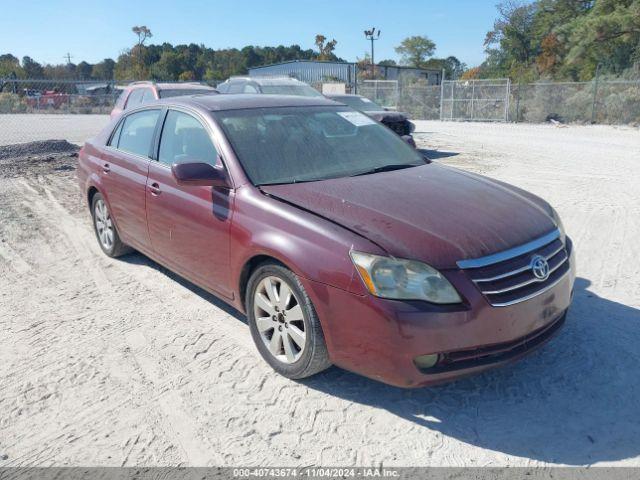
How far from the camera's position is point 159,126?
4.55m

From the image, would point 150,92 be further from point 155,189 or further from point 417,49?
point 417,49

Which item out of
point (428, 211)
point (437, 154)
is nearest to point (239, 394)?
point (428, 211)

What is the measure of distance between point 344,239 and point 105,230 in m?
3.63

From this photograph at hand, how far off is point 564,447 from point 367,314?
1.17 meters

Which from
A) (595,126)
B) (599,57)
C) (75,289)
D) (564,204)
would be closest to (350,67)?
(599,57)

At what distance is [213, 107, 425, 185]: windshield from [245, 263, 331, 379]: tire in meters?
0.70

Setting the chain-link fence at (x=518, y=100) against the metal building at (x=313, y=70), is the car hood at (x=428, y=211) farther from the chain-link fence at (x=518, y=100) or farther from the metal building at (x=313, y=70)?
the metal building at (x=313, y=70)

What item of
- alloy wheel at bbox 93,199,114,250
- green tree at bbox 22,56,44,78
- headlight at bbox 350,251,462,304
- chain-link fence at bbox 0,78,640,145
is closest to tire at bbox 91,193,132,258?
alloy wheel at bbox 93,199,114,250

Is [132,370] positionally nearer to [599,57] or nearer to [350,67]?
[599,57]

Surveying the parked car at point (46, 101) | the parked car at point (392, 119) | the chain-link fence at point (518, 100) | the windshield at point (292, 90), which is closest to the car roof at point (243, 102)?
the parked car at point (392, 119)

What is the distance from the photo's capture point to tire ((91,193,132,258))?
5.44 meters

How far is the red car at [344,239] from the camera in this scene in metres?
2.74

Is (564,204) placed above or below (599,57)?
below

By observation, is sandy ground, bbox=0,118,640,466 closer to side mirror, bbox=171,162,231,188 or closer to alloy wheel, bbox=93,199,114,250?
alloy wheel, bbox=93,199,114,250
